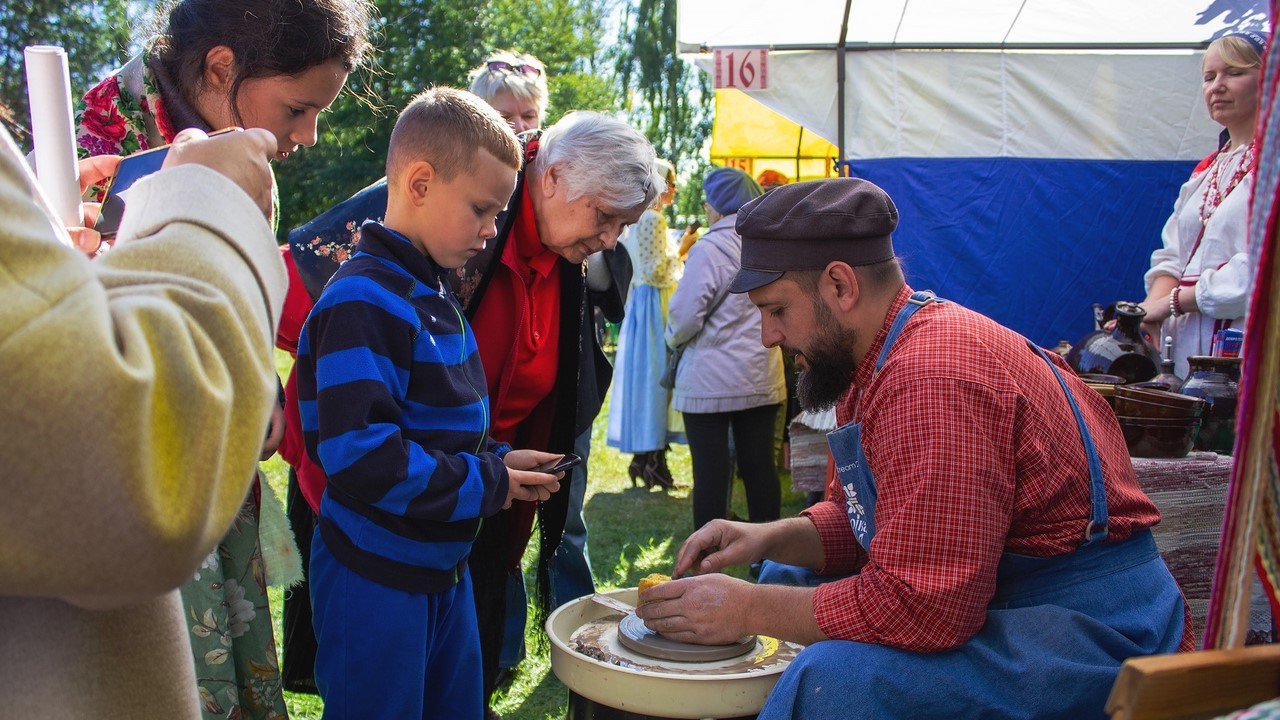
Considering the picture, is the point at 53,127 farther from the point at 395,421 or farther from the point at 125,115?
the point at 395,421

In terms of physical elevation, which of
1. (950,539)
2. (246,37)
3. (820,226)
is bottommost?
(950,539)

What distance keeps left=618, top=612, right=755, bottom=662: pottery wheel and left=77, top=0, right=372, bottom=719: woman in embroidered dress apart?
738mm

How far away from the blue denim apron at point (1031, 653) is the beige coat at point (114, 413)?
49.7 inches

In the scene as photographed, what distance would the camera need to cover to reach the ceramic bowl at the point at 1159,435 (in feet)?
9.52

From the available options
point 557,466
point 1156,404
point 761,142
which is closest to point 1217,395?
point 1156,404

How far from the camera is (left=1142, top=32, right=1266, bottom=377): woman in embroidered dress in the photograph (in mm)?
3729

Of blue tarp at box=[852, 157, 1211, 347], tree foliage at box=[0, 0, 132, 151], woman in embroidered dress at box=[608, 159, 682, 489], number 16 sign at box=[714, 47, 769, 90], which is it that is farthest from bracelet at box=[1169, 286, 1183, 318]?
tree foliage at box=[0, 0, 132, 151]

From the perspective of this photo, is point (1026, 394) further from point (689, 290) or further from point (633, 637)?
point (689, 290)

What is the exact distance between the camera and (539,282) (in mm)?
2881

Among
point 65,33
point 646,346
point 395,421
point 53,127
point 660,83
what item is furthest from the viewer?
point 660,83

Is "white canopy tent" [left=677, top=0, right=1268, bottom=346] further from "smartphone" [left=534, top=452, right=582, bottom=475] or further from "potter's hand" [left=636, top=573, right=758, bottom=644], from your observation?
"potter's hand" [left=636, top=573, right=758, bottom=644]

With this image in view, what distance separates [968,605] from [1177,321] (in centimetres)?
305

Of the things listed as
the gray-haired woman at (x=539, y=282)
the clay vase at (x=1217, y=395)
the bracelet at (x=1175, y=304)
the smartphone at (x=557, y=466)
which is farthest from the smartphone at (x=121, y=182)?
the bracelet at (x=1175, y=304)

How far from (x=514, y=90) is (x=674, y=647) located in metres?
2.64
